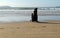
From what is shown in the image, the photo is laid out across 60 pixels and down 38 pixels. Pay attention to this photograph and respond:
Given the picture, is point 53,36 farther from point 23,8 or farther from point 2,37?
point 23,8

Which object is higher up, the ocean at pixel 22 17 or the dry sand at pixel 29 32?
the dry sand at pixel 29 32

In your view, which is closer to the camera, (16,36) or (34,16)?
(16,36)

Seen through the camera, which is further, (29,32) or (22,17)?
(22,17)

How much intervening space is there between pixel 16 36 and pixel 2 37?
481 millimetres

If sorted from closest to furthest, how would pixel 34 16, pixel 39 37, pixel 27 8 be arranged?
pixel 39 37 < pixel 34 16 < pixel 27 8

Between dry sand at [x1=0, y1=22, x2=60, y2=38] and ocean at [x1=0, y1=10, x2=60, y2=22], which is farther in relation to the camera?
ocean at [x1=0, y1=10, x2=60, y2=22]

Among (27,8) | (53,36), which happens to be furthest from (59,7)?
(53,36)

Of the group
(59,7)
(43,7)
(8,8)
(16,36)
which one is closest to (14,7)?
(8,8)

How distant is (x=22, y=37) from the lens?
536cm

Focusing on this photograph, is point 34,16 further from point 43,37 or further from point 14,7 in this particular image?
point 14,7

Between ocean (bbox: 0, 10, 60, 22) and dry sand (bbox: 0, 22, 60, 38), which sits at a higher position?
dry sand (bbox: 0, 22, 60, 38)

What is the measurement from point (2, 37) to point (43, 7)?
1628cm

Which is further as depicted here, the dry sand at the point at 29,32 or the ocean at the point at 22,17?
the ocean at the point at 22,17

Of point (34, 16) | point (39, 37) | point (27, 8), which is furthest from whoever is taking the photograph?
point (27, 8)
